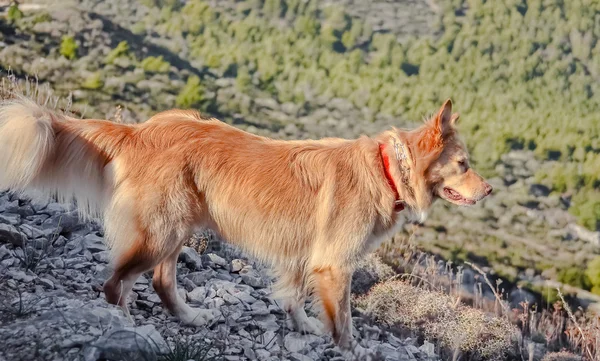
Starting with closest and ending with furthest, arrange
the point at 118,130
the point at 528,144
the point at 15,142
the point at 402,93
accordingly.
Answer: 1. the point at 15,142
2. the point at 118,130
3. the point at 528,144
4. the point at 402,93

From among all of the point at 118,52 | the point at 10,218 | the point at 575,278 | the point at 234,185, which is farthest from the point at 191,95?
the point at 234,185

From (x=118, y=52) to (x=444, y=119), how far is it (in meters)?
11.5

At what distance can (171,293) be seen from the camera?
505 centimetres

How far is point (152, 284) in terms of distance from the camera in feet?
17.1

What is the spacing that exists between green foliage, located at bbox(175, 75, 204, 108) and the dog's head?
9537 mm

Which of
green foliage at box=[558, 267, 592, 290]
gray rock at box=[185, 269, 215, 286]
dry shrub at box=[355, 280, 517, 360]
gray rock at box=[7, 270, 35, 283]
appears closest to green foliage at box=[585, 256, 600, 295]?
green foliage at box=[558, 267, 592, 290]

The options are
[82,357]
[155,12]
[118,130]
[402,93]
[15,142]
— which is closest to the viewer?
[82,357]

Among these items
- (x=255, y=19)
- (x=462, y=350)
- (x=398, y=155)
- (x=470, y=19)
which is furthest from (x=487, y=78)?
(x=398, y=155)

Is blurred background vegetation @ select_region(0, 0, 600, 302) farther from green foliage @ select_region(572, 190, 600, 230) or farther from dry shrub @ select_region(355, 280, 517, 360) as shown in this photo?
dry shrub @ select_region(355, 280, 517, 360)

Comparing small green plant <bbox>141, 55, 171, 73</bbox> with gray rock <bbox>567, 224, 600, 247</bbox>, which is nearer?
gray rock <bbox>567, 224, 600, 247</bbox>

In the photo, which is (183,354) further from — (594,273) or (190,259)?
(594,273)

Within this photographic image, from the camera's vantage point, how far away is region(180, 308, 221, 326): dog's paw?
5.05 meters

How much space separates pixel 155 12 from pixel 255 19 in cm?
236

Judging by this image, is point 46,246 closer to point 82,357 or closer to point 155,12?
point 82,357
